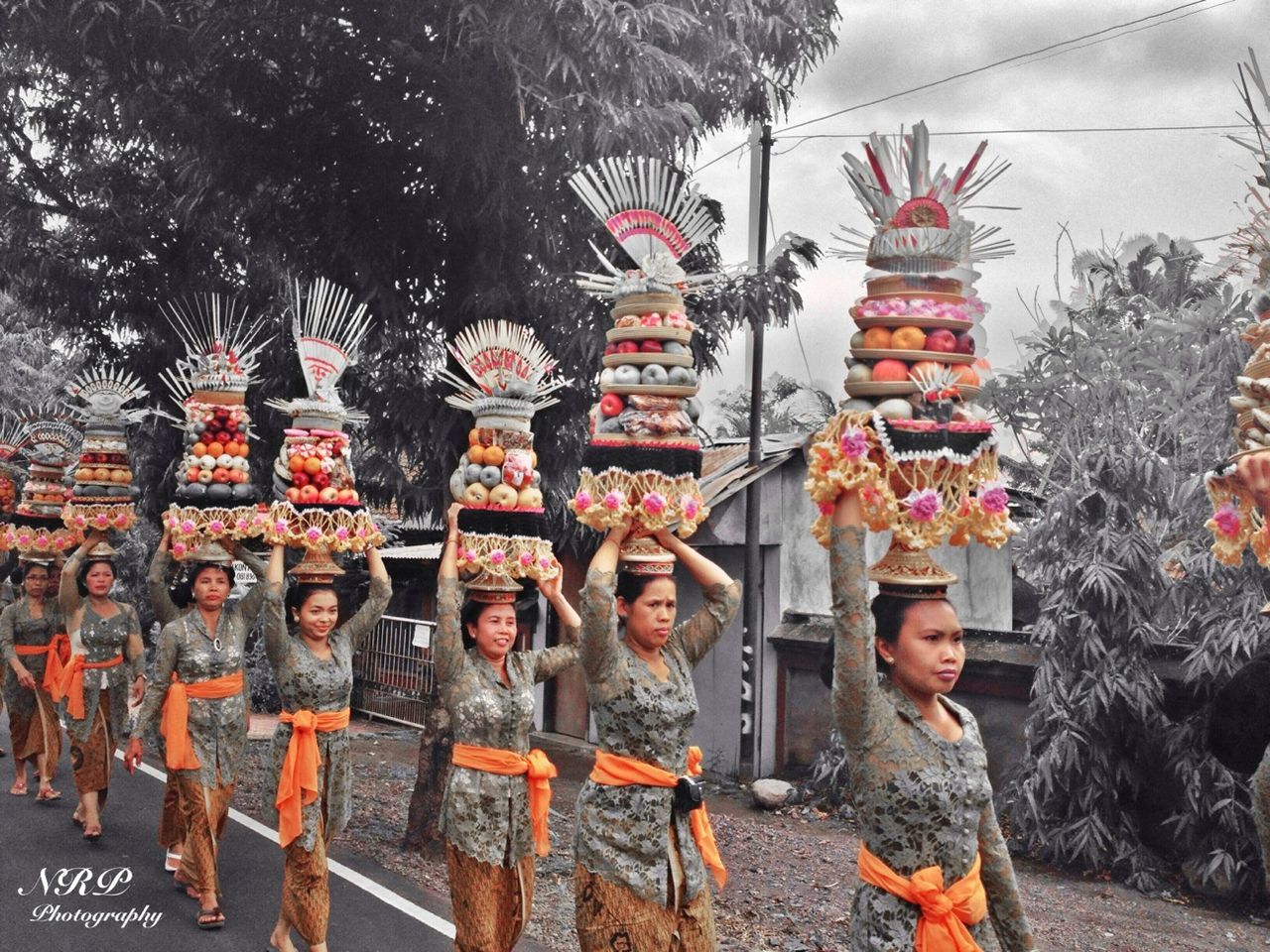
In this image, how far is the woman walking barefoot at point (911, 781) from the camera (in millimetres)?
3318

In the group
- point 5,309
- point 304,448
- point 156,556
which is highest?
point 5,309

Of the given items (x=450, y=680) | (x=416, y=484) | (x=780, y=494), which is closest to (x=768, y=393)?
(x=780, y=494)

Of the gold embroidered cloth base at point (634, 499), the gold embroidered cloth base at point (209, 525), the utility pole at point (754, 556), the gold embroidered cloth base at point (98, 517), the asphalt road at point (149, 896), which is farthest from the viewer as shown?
the utility pole at point (754, 556)

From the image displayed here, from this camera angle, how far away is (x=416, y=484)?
993cm

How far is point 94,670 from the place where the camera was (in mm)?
8711

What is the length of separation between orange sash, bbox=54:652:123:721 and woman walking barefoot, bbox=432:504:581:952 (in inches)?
176

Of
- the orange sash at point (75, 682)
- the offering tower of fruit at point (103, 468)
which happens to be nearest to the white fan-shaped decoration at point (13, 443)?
the offering tower of fruit at point (103, 468)

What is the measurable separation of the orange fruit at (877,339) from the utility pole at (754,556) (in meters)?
7.14

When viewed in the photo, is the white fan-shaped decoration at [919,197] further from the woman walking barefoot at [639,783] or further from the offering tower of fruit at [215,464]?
the offering tower of fruit at [215,464]

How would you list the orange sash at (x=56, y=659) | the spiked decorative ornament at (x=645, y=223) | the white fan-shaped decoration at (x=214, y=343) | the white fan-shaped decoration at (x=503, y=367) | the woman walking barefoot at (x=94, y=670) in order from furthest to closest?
the orange sash at (x=56, y=659) → the woman walking barefoot at (x=94, y=670) → the white fan-shaped decoration at (x=214, y=343) → the white fan-shaped decoration at (x=503, y=367) → the spiked decorative ornament at (x=645, y=223)

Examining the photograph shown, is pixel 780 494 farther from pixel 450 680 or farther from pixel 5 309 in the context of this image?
pixel 5 309

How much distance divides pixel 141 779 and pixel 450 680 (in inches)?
270

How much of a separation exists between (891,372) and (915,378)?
7 cm

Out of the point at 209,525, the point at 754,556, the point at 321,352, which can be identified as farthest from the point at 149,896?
the point at 754,556
